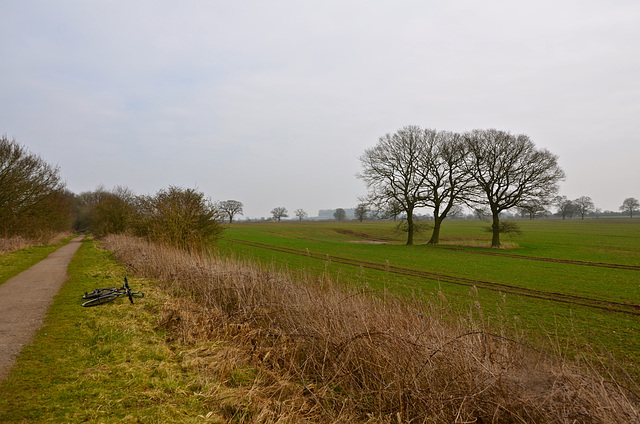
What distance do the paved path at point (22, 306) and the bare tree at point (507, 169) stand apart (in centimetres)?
3496

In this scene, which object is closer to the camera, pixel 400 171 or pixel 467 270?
pixel 467 270

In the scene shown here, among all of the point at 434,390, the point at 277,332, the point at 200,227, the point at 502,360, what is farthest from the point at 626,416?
the point at 200,227

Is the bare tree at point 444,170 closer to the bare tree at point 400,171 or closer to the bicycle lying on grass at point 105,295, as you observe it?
the bare tree at point 400,171

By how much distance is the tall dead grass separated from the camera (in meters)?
3.36

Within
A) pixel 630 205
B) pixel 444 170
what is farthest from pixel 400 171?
pixel 630 205

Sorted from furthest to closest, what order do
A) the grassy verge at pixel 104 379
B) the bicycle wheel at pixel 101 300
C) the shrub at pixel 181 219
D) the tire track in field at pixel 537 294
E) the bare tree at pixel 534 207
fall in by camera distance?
the bare tree at pixel 534 207 → the shrub at pixel 181 219 → the tire track in field at pixel 537 294 → the bicycle wheel at pixel 101 300 → the grassy verge at pixel 104 379

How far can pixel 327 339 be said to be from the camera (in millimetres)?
4891

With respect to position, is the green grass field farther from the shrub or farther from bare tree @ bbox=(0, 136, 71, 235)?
bare tree @ bbox=(0, 136, 71, 235)

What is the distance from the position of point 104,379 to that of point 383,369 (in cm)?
349

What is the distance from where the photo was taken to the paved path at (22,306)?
5145mm

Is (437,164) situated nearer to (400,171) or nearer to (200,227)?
(400,171)

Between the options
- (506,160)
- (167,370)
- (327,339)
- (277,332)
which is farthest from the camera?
(506,160)

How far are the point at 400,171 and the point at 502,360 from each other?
35007 millimetres

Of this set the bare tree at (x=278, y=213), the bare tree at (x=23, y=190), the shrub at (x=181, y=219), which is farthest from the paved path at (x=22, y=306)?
the bare tree at (x=278, y=213)
